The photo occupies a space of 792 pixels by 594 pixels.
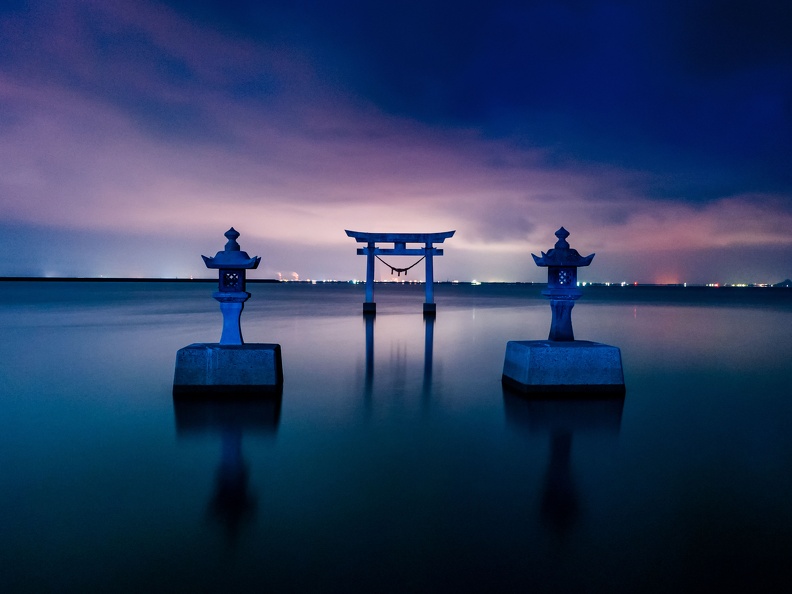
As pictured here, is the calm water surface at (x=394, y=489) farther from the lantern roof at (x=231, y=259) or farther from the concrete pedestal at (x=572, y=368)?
the lantern roof at (x=231, y=259)

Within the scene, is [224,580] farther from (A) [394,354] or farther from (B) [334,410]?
(A) [394,354]

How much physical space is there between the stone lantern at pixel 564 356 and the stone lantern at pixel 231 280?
3.73 metres

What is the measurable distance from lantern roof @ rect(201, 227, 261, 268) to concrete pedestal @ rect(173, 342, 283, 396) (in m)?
1.03

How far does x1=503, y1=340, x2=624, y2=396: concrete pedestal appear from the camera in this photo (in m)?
6.05

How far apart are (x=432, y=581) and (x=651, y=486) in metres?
2.14

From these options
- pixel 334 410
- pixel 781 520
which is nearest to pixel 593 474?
pixel 781 520

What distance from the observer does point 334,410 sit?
608 centimetres

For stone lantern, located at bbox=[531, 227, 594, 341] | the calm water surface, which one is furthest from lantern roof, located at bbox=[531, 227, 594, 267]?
the calm water surface

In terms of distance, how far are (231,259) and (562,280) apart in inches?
172

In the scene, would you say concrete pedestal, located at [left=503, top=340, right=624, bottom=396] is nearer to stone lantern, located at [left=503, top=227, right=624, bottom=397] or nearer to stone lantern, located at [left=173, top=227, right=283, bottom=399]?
stone lantern, located at [left=503, top=227, right=624, bottom=397]

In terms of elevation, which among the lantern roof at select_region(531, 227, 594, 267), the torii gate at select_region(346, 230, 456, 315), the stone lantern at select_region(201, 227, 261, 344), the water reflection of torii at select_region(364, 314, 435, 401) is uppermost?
the torii gate at select_region(346, 230, 456, 315)

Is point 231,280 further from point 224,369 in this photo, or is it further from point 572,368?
point 572,368

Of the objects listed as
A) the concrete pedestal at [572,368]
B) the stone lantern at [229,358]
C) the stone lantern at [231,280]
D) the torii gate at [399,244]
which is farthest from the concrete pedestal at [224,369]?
the torii gate at [399,244]

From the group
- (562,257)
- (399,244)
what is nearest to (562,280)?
(562,257)
